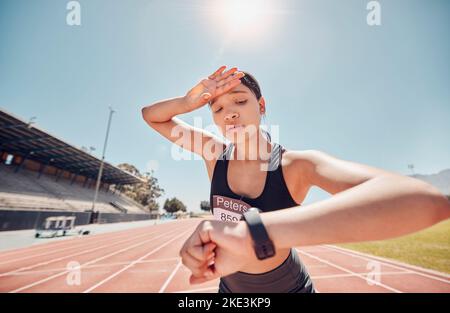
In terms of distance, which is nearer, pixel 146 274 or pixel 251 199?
pixel 251 199

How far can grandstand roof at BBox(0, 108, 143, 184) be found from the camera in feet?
53.2

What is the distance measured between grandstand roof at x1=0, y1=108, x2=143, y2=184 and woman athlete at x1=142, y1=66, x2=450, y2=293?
20.6 metres

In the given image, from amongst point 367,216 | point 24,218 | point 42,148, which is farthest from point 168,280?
point 42,148

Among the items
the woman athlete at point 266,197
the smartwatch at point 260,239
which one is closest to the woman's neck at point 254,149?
the woman athlete at point 266,197

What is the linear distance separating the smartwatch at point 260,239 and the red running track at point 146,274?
5747 millimetres

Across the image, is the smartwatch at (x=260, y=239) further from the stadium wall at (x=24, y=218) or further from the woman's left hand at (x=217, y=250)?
the stadium wall at (x=24, y=218)

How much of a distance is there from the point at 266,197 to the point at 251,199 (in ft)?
0.36

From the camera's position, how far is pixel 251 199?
1.43 meters

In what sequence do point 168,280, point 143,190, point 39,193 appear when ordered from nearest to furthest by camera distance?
point 168,280 → point 39,193 → point 143,190

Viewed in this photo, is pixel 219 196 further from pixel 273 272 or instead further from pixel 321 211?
pixel 321 211

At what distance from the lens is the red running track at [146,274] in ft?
18.5

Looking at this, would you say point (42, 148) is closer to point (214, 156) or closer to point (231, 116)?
point (214, 156)

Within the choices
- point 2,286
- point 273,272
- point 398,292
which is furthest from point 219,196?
point 2,286

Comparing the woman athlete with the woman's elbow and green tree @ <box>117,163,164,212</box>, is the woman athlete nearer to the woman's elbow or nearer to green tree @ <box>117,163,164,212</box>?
the woman's elbow
